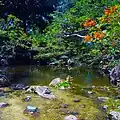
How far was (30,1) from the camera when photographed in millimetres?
25469

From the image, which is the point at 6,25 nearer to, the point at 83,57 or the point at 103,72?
the point at 83,57

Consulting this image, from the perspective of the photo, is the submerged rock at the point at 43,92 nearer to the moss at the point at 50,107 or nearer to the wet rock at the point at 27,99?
the moss at the point at 50,107

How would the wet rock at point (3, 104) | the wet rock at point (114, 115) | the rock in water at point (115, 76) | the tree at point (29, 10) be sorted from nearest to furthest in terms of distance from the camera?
the wet rock at point (114, 115), the wet rock at point (3, 104), the rock in water at point (115, 76), the tree at point (29, 10)

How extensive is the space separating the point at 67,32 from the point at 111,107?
1053cm

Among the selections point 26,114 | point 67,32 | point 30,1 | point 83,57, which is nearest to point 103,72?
point 83,57

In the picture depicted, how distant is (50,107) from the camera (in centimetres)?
751

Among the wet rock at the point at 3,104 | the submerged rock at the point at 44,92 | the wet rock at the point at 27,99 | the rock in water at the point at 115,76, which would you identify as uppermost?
the rock in water at the point at 115,76

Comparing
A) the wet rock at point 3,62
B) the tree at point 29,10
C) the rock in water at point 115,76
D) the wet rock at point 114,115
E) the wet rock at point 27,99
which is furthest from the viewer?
the tree at point 29,10

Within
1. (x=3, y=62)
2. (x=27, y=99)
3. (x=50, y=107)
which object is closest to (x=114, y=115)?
(x=50, y=107)

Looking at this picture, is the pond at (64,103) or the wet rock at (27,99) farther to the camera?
the wet rock at (27,99)

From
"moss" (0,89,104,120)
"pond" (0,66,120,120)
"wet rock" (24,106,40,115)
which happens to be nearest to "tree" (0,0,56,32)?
"pond" (0,66,120,120)

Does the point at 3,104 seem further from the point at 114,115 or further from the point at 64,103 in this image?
the point at 114,115

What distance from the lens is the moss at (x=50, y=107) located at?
6.80 metres

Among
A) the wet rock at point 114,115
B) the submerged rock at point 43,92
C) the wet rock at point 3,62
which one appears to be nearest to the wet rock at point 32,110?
the submerged rock at point 43,92
